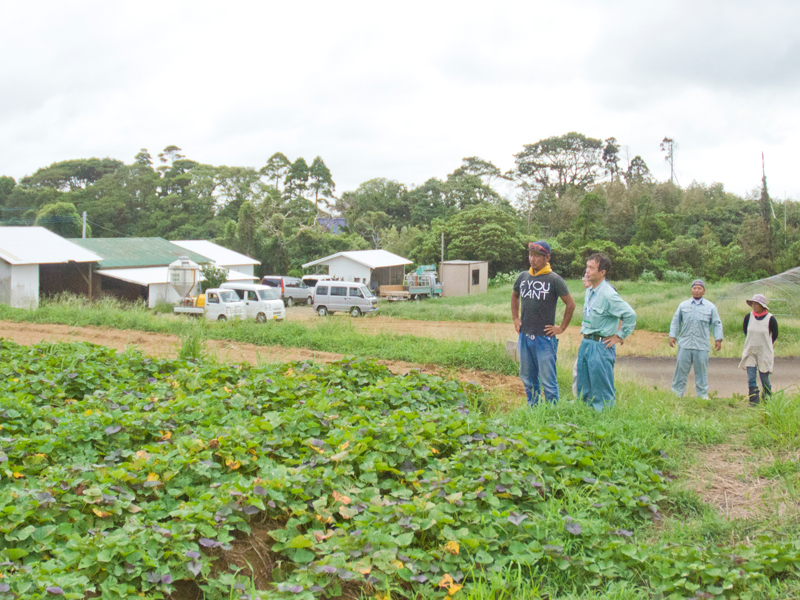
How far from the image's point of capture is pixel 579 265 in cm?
4012

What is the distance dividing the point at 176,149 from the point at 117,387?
62808mm

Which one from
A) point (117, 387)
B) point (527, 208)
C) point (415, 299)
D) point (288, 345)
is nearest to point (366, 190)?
point (527, 208)

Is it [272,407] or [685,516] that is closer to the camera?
[685,516]

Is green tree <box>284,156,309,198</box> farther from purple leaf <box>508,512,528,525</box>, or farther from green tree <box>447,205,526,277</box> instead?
purple leaf <box>508,512,528,525</box>

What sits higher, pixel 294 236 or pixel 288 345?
pixel 294 236

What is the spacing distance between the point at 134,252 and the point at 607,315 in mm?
30623

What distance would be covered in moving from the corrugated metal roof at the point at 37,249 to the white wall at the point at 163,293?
2651 mm

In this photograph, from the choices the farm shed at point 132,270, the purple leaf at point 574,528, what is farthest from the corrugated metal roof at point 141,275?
the purple leaf at point 574,528

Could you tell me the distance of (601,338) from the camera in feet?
19.9

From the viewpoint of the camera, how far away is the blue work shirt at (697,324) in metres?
7.68

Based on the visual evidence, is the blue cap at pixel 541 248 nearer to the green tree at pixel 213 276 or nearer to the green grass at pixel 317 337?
the green grass at pixel 317 337

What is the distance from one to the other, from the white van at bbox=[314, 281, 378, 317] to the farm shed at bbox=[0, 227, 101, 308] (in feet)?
32.9

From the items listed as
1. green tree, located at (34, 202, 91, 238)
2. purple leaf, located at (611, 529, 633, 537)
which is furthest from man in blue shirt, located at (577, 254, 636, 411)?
green tree, located at (34, 202, 91, 238)

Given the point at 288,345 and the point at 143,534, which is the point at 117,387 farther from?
the point at 288,345
